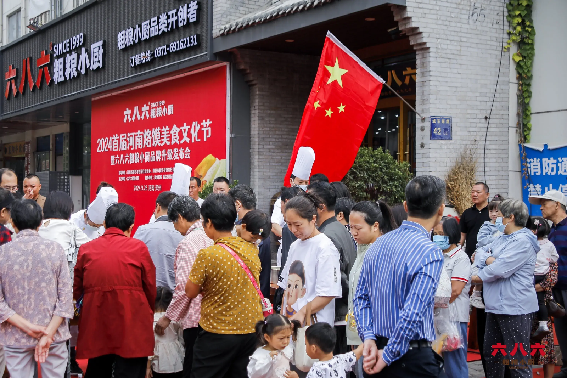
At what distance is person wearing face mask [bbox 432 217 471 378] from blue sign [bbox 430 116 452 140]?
342 centimetres

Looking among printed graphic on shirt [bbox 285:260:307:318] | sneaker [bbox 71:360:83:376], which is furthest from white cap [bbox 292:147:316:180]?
sneaker [bbox 71:360:83:376]

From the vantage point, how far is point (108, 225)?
5.05 m

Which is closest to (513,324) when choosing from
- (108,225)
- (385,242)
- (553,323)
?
(553,323)

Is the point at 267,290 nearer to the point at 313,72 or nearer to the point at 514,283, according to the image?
the point at 514,283

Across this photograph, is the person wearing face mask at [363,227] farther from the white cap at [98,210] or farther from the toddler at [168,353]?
the white cap at [98,210]

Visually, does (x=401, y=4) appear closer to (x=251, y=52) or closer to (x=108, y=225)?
(x=251, y=52)

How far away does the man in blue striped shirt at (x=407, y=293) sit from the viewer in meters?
3.21

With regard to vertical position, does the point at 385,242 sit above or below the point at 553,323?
above

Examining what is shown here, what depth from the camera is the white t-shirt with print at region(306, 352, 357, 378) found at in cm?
418

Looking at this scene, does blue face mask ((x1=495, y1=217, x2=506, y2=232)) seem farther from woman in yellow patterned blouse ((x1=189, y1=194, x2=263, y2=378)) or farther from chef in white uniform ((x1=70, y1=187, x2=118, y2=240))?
chef in white uniform ((x1=70, y1=187, x2=118, y2=240))

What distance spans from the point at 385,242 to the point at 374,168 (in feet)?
19.0

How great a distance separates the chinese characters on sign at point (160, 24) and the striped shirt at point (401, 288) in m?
10.0

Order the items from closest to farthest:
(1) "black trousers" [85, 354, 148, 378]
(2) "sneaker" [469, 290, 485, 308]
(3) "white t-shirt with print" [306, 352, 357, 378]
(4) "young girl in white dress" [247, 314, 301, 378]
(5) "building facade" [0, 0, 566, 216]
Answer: (3) "white t-shirt with print" [306, 352, 357, 378]
(4) "young girl in white dress" [247, 314, 301, 378]
(1) "black trousers" [85, 354, 148, 378]
(2) "sneaker" [469, 290, 485, 308]
(5) "building facade" [0, 0, 566, 216]

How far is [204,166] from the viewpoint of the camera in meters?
12.8
